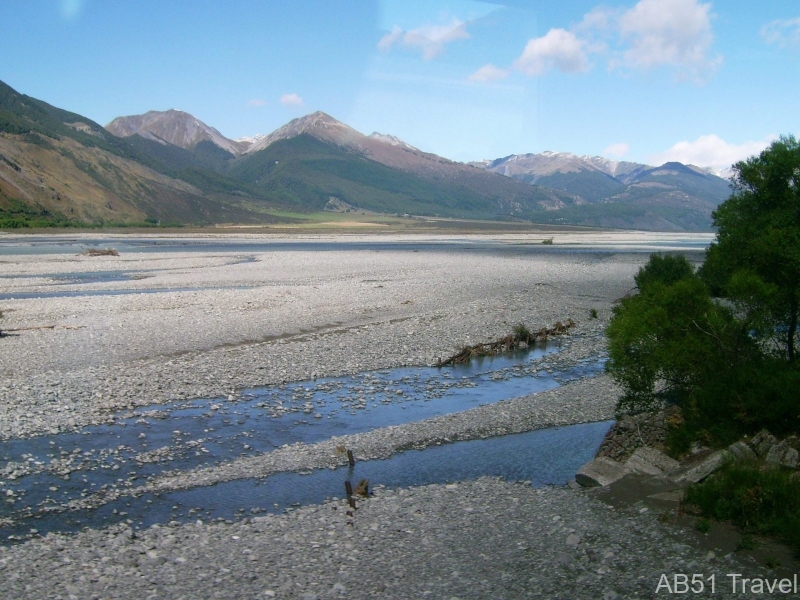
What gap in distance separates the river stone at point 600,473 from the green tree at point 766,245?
13.5 ft

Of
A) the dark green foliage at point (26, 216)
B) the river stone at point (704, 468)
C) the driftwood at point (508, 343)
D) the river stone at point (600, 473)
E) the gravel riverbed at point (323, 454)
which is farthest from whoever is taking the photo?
the dark green foliage at point (26, 216)

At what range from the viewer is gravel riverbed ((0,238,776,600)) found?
9758 millimetres

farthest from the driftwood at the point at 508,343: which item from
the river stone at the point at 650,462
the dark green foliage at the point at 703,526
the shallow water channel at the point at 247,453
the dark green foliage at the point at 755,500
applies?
the dark green foliage at the point at 703,526

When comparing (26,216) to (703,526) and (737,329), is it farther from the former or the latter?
(703,526)

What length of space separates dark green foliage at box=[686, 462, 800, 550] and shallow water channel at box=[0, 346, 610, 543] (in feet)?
10.8

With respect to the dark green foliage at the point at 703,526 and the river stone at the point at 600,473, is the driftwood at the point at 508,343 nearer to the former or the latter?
the river stone at the point at 600,473

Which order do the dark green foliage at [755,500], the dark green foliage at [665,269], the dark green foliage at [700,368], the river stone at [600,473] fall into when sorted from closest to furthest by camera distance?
1. the dark green foliage at [755,500]
2. the river stone at [600,473]
3. the dark green foliage at [700,368]
4. the dark green foliage at [665,269]

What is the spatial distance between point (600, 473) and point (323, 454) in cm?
579

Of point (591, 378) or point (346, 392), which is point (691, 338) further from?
point (346, 392)

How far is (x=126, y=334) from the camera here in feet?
94.4

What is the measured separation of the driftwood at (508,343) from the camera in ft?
84.4

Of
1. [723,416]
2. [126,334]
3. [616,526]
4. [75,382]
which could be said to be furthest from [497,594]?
[126,334]

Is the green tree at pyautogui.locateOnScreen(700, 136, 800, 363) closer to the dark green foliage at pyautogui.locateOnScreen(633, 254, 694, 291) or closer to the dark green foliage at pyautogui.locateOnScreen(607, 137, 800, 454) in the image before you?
the dark green foliage at pyautogui.locateOnScreen(607, 137, 800, 454)

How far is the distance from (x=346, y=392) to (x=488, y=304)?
764 inches
